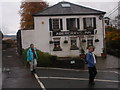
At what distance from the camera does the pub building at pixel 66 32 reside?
99.1 ft

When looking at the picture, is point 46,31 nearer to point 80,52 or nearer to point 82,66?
point 80,52

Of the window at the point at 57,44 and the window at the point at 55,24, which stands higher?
the window at the point at 55,24

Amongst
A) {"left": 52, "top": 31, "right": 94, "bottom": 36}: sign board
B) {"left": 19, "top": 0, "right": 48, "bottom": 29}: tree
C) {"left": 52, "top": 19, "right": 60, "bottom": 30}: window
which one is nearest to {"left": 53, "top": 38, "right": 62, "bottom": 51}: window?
{"left": 52, "top": 31, "right": 94, "bottom": 36}: sign board

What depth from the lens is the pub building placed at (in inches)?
1190

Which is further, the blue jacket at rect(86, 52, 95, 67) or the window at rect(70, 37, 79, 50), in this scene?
the window at rect(70, 37, 79, 50)

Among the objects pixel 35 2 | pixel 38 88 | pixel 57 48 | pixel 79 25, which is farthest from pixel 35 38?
pixel 38 88

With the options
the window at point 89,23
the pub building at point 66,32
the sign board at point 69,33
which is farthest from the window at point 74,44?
the window at point 89,23

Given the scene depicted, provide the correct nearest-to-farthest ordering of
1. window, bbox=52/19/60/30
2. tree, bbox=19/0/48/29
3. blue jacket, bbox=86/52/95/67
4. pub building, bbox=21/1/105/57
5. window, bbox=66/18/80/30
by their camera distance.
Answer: blue jacket, bbox=86/52/95/67 < pub building, bbox=21/1/105/57 < window, bbox=52/19/60/30 < window, bbox=66/18/80/30 < tree, bbox=19/0/48/29

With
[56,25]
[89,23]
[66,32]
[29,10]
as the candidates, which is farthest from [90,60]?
[29,10]

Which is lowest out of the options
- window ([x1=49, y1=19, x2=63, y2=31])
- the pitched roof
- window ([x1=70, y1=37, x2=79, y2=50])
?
window ([x1=70, y1=37, x2=79, y2=50])

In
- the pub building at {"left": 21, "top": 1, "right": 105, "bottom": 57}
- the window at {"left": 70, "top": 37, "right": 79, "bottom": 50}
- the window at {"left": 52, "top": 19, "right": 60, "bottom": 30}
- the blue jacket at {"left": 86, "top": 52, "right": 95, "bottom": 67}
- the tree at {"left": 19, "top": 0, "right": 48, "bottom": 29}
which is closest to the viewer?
the blue jacket at {"left": 86, "top": 52, "right": 95, "bottom": 67}

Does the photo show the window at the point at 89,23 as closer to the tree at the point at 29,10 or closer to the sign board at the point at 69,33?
the sign board at the point at 69,33

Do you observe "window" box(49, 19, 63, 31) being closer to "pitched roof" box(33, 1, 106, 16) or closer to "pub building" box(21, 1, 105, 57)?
"pub building" box(21, 1, 105, 57)

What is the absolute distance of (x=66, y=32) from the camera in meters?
30.4
